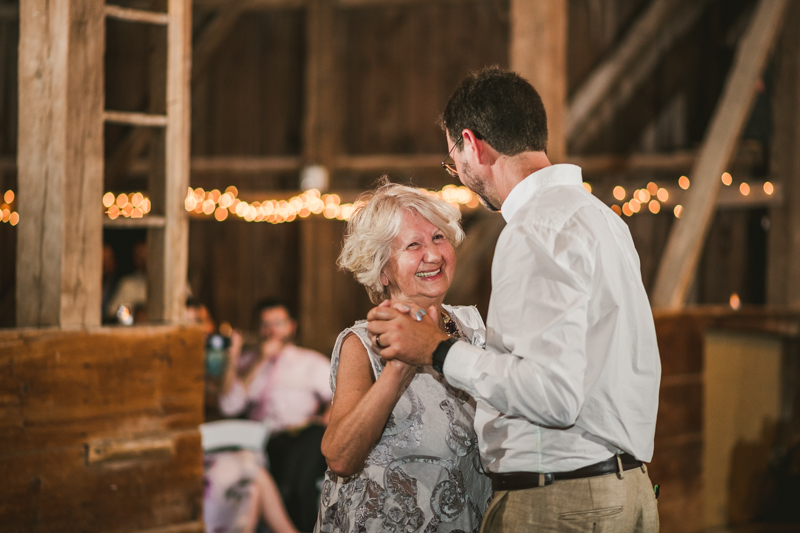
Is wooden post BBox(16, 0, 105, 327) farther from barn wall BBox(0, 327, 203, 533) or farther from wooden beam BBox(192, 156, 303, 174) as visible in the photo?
wooden beam BBox(192, 156, 303, 174)

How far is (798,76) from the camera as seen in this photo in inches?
209

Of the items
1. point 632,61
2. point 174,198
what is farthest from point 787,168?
point 174,198

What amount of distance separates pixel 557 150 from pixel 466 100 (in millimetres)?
2519

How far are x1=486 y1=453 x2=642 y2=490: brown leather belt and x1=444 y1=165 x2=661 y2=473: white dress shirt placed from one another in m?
0.01

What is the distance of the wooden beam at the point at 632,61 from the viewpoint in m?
6.32

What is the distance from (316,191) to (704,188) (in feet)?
12.3

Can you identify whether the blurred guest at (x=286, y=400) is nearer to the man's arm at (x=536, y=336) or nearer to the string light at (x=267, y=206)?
the string light at (x=267, y=206)

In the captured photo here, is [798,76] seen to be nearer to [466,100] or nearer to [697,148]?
[697,148]

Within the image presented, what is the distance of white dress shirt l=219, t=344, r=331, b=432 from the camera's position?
4.56m

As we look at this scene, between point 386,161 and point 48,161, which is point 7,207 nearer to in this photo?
point 386,161

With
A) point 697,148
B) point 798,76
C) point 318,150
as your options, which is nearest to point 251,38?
point 318,150

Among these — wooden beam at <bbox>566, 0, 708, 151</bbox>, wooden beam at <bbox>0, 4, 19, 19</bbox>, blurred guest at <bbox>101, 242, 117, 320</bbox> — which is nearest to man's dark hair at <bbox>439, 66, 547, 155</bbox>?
wooden beam at <bbox>566, 0, 708, 151</bbox>

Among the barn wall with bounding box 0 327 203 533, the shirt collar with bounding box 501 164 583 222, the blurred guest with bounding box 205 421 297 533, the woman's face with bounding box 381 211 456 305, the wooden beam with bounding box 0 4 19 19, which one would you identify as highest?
the wooden beam with bounding box 0 4 19 19

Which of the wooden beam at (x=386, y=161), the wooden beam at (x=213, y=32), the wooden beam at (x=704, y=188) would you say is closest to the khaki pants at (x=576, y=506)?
the wooden beam at (x=704, y=188)
